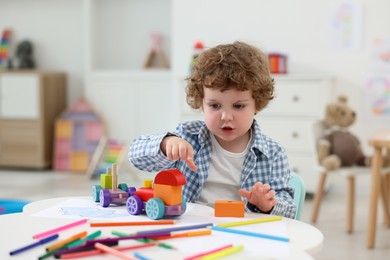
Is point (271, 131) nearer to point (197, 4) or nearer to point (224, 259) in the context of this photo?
point (197, 4)

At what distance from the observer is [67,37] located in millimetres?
5520

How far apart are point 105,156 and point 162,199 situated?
389 cm

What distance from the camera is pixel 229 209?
1.21m

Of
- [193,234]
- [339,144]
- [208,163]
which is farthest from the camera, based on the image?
[339,144]

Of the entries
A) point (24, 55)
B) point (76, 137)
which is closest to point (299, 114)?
point (76, 137)

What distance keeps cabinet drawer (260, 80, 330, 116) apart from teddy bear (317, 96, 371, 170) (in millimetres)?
352

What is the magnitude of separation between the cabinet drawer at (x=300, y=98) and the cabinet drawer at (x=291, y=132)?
5 cm

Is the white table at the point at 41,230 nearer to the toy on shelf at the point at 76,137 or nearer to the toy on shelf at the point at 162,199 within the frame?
the toy on shelf at the point at 162,199

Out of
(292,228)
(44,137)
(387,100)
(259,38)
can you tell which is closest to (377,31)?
(387,100)

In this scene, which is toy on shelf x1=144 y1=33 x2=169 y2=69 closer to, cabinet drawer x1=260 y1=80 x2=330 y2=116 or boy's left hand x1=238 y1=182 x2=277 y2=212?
cabinet drawer x1=260 y1=80 x2=330 y2=116

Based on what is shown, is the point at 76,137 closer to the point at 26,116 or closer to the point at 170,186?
the point at 26,116

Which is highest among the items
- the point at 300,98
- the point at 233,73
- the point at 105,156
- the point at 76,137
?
the point at 233,73

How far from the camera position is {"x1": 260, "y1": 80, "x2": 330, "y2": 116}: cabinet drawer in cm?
403

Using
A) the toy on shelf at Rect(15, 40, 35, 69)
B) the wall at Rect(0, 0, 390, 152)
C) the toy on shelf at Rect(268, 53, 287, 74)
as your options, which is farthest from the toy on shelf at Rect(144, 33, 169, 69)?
the toy on shelf at Rect(268, 53, 287, 74)
